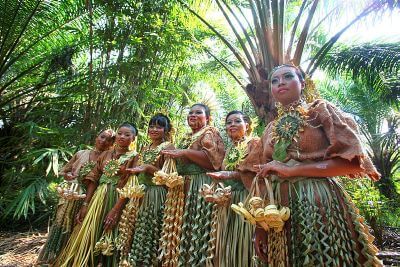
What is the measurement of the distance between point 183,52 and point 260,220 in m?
4.51

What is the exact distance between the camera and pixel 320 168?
1.68 meters

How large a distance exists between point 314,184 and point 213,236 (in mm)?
999

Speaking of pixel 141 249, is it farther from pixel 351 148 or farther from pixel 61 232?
pixel 351 148

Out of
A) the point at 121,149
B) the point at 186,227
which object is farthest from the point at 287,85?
the point at 121,149

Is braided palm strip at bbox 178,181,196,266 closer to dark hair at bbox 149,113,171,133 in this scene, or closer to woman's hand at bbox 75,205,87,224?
dark hair at bbox 149,113,171,133

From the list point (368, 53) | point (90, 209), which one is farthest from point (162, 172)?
point (368, 53)

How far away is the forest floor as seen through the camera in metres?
3.97

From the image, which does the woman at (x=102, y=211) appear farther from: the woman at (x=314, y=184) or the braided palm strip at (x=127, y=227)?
the woman at (x=314, y=184)

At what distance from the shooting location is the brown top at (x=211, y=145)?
2828 millimetres

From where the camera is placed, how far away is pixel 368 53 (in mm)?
6113

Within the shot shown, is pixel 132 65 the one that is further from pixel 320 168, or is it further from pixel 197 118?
pixel 320 168

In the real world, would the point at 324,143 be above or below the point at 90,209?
above

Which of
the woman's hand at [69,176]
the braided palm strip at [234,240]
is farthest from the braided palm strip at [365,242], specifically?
the woman's hand at [69,176]

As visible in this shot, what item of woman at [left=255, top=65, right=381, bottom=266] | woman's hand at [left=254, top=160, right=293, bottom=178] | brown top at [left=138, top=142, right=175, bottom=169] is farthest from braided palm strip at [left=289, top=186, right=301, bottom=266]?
brown top at [left=138, top=142, right=175, bottom=169]
